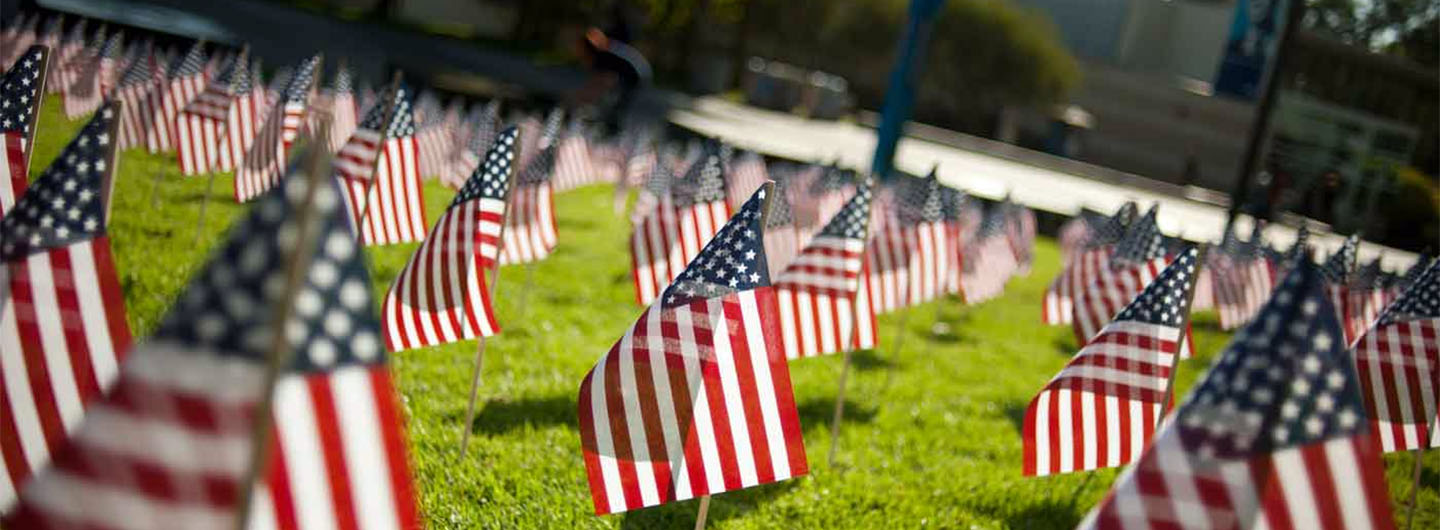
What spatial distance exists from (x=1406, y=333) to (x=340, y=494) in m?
5.69

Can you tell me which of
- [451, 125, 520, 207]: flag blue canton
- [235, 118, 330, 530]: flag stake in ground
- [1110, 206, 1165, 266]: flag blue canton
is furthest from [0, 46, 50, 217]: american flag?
[1110, 206, 1165, 266]: flag blue canton

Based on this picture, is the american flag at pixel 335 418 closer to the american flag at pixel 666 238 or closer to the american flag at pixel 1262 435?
the american flag at pixel 1262 435

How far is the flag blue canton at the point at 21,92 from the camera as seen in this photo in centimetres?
562

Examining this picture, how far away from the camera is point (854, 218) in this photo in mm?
7492

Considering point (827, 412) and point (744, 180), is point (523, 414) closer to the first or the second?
point (827, 412)

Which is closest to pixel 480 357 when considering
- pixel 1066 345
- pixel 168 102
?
pixel 168 102

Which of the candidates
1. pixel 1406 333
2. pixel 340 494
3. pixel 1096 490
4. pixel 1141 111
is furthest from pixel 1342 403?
pixel 1141 111

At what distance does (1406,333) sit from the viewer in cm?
686

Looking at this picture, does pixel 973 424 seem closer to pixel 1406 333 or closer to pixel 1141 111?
pixel 1406 333

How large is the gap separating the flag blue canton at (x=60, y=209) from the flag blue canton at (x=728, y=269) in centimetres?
189

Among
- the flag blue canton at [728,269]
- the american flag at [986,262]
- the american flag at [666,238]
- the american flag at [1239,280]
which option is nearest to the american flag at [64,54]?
the american flag at [666,238]

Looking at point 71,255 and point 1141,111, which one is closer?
point 71,255

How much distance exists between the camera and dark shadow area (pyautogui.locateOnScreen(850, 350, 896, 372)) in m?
10.9

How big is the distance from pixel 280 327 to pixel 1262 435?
7.27 ft
